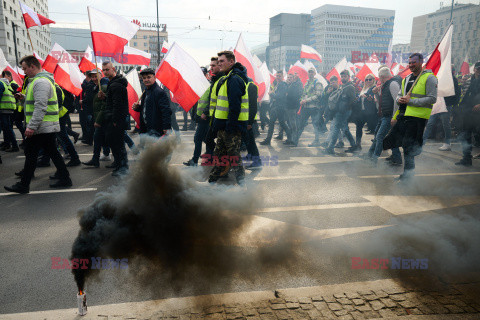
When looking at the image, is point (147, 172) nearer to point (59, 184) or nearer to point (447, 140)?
point (59, 184)

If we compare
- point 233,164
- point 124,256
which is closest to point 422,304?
point 124,256

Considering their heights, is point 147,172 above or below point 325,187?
above

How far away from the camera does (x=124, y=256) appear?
87.7 inches

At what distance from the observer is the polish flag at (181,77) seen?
6277 millimetres

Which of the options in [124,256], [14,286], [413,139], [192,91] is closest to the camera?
[124,256]

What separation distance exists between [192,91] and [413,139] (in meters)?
3.98

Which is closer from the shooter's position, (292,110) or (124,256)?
(124,256)

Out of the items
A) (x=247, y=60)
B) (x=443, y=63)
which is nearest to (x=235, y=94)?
(x=443, y=63)

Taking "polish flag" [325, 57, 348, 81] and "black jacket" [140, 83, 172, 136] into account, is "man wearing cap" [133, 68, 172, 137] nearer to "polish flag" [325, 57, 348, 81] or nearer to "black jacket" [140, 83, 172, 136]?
"black jacket" [140, 83, 172, 136]

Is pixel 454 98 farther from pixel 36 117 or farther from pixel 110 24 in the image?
pixel 36 117

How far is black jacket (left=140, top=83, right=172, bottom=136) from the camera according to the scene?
18.7 ft

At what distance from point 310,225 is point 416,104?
2762mm

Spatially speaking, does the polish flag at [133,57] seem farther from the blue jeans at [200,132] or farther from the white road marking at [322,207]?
the white road marking at [322,207]

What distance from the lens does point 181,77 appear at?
20.7ft
